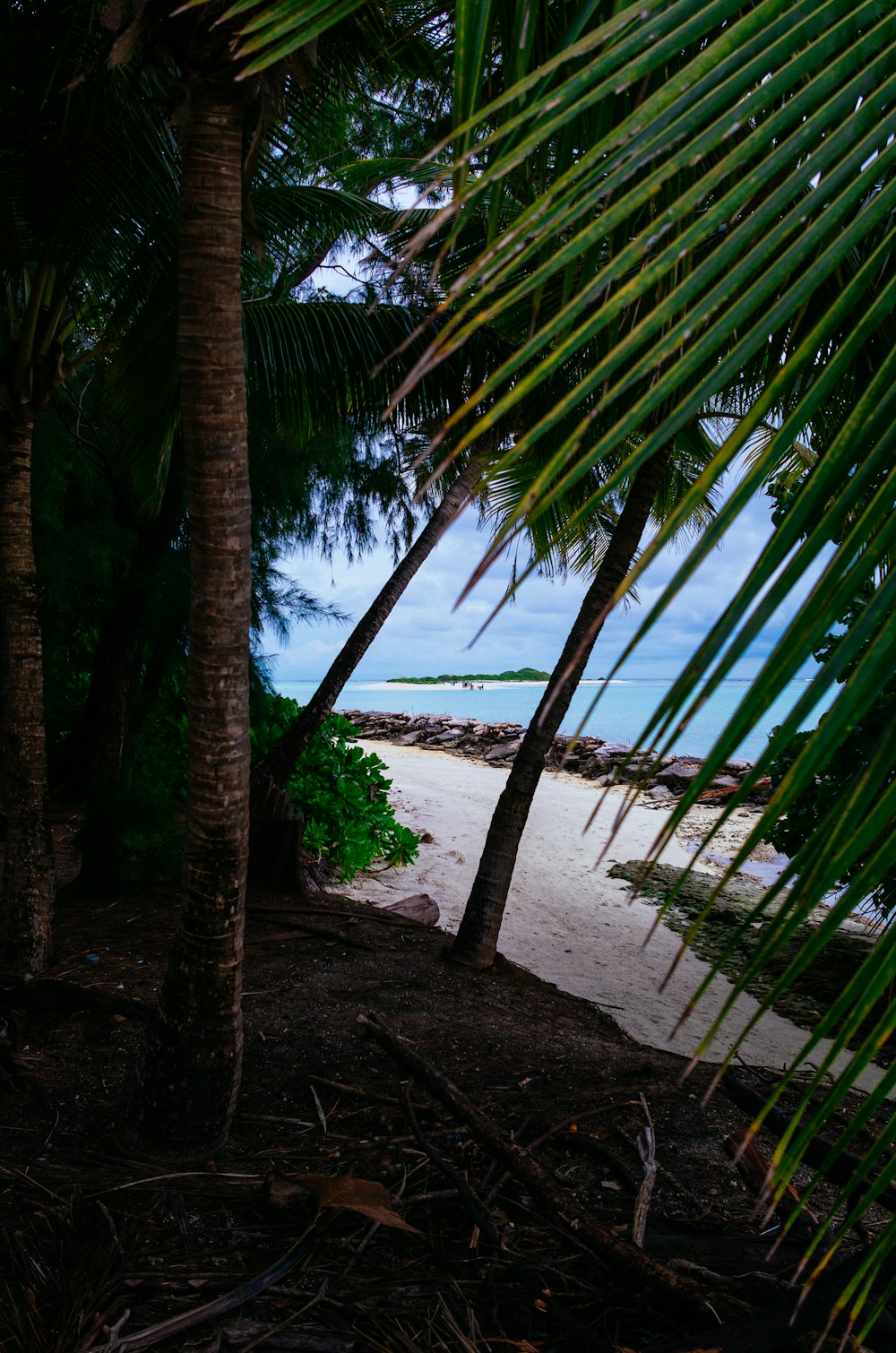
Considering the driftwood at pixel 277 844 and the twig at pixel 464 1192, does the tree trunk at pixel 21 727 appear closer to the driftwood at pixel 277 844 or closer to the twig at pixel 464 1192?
the driftwood at pixel 277 844

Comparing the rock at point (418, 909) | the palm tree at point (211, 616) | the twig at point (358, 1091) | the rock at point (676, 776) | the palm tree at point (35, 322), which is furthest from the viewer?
the rock at point (676, 776)

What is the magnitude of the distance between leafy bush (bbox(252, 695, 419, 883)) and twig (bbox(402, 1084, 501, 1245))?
174 inches

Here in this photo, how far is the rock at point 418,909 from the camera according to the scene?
605 cm

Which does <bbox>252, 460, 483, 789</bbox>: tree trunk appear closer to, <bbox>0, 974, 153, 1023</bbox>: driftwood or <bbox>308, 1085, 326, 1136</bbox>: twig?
<bbox>0, 974, 153, 1023</bbox>: driftwood

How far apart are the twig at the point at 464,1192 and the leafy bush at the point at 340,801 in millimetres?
4431

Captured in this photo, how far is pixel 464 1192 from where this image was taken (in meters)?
2.18

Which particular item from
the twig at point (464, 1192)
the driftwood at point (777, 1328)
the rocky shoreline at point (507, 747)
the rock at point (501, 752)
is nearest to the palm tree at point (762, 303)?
the driftwood at point (777, 1328)

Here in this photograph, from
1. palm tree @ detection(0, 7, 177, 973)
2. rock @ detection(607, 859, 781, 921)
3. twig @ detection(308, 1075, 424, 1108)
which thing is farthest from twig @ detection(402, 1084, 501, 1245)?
rock @ detection(607, 859, 781, 921)

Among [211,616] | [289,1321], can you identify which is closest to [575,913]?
[211,616]

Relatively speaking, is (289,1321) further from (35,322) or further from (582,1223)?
(35,322)

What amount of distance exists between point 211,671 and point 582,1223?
1743 mm

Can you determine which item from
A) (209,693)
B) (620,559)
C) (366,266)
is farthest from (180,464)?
(209,693)

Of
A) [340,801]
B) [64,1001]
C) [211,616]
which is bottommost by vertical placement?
[64,1001]

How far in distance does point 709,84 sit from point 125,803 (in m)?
5.35
